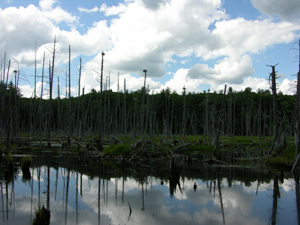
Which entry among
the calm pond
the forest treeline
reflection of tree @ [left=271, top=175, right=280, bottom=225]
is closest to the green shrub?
the forest treeline

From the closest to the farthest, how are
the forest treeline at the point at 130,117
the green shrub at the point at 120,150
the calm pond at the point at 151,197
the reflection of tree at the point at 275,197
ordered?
the calm pond at the point at 151,197 < the reflection of tree at the point at 275,197 < the green shrub at the point at 120,150 < the forest treeline at the point at 130,117

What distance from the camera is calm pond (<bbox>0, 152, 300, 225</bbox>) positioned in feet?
25.6

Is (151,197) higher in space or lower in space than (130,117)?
lower

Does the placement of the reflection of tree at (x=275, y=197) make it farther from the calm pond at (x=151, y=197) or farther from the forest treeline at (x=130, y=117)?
the forest treeline at (x=130, y=117)

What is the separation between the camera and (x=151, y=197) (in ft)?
33.0

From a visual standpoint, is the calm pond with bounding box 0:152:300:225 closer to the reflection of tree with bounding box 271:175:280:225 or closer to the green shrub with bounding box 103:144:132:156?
the reflection of tree with bounding box 271:175:280:225

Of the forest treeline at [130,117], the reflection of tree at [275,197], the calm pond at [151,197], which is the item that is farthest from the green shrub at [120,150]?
the reflection of tree at [275,197]

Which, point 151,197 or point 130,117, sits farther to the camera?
point 130,117

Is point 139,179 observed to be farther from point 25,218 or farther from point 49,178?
point 25,218

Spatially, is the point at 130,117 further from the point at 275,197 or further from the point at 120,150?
the point at 275,197

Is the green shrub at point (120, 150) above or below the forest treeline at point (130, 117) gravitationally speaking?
below

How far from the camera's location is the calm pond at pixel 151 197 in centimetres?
779

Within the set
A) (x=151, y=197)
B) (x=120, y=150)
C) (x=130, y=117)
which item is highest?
(x=130, y=117)

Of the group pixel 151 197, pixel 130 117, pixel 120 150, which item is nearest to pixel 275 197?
pixel 151 197
